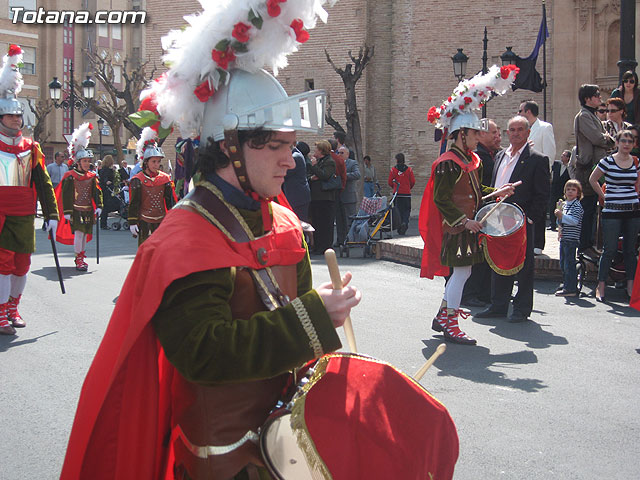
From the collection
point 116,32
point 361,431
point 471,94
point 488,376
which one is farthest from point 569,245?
point 116,32

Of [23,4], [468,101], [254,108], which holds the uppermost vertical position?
[23,4]

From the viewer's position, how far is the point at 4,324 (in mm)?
7766

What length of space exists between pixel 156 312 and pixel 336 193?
13282 mm

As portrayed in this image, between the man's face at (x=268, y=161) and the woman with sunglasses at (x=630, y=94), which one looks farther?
the woman with sunglasses at (x=630, y=94)

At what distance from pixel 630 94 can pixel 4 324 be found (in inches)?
388

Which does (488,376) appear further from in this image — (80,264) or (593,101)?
(80,264)

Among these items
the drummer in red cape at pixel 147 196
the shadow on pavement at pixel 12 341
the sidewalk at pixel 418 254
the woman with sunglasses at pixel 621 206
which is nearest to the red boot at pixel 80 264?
the drummer in red cape at pixel 147 196

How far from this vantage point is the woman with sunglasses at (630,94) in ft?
39.6

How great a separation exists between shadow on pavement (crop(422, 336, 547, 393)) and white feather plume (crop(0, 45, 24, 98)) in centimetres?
485

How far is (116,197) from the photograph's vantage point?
2305cm

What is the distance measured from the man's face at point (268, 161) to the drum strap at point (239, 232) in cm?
12

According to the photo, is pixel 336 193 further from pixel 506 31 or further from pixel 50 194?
pixel 506 31

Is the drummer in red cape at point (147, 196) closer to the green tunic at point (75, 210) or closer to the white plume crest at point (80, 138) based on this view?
the green tunic at point (75, 210)

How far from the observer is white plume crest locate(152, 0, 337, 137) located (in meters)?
2.38
